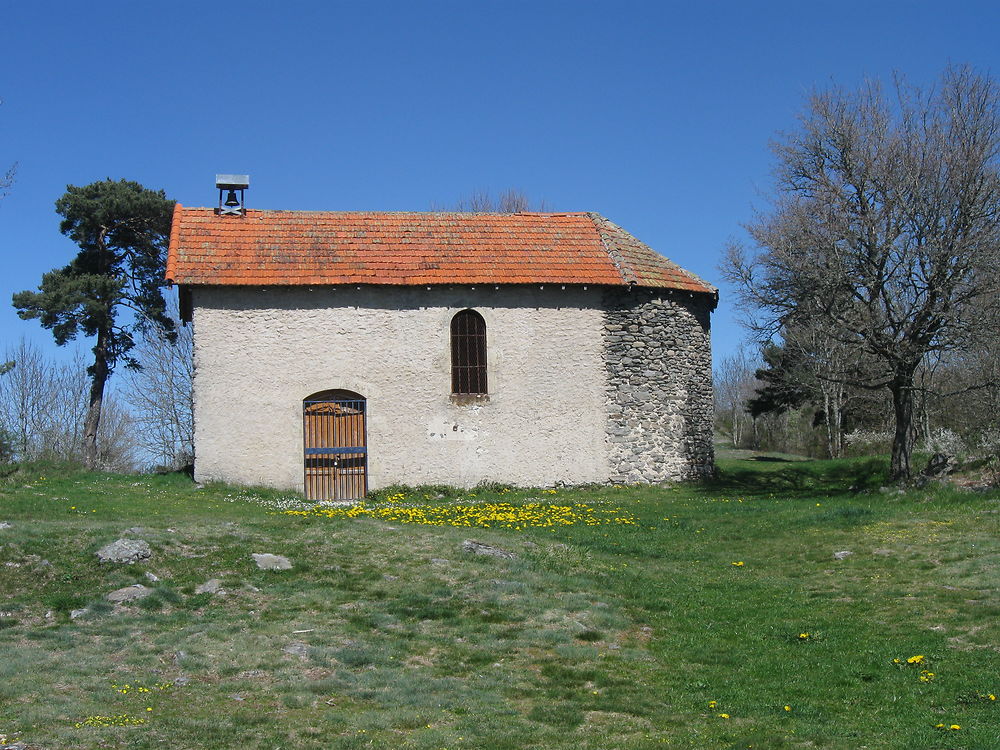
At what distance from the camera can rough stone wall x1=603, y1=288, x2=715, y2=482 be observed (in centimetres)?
2245

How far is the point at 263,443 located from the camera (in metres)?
21.1

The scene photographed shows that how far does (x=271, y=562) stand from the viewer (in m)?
12.2

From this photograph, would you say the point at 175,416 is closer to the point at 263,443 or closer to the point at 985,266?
the point at 263,443

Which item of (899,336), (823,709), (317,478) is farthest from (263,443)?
(823,709)

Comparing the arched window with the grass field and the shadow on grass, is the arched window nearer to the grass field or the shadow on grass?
the grass field

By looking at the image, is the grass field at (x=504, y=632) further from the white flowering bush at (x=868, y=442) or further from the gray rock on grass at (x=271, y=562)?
the white flowering bush at (x=868, y=442)

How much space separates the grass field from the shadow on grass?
548cm

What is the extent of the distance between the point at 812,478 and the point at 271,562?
57.2ft

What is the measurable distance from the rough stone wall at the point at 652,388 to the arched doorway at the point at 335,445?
5.99 m

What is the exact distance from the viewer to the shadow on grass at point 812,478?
22.4 metres

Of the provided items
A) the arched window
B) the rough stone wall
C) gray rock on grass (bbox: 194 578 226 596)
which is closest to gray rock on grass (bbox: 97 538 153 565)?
gray rock on grass (bbox: 194 578 226 596)

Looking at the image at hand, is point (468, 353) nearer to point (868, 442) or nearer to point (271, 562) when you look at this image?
point (271, 562)

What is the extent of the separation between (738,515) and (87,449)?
23.4m

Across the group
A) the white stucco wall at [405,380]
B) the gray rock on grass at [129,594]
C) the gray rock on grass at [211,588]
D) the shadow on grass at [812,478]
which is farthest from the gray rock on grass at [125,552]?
the shadow on grass at [812,478]
